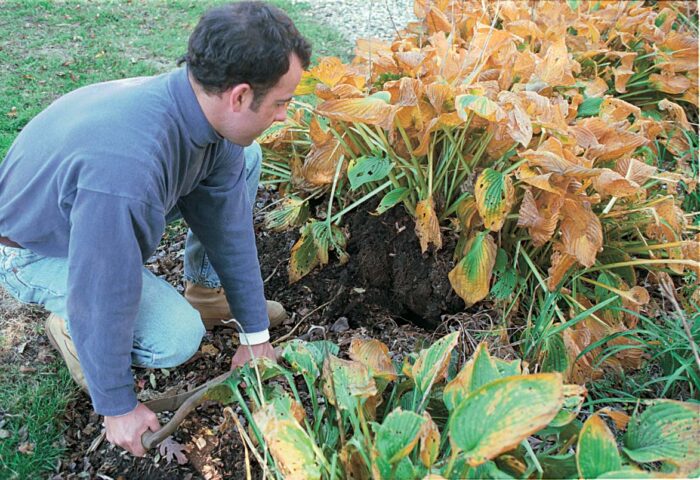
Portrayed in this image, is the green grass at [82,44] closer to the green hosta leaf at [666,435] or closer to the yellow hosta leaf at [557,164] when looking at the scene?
the yellow hosta leaf at [557,164]

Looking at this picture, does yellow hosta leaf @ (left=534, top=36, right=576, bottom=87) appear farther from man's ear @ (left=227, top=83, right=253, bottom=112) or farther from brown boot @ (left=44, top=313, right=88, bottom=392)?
brown boot @ (left=44, top=313, right=88, bottom=392)

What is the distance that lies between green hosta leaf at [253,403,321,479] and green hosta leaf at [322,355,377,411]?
14 cm

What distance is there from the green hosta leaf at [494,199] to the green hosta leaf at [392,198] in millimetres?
303

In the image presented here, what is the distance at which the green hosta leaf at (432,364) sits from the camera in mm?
1596

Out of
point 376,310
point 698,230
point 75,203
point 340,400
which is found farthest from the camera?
point 698,230

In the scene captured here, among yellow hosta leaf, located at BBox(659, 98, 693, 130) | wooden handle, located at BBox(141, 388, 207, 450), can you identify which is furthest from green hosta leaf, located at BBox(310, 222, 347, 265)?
yellow hosta leaf, located at BBox(659, 98, 693, 130)

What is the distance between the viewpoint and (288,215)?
2.54m

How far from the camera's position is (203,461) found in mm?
1834

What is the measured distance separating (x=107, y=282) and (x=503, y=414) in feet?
2.99

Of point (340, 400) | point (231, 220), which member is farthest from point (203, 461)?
point (231, 220)

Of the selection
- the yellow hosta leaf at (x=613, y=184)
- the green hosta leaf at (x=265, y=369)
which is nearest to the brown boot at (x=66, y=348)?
the green hosta leaf at (x=265, y=369)

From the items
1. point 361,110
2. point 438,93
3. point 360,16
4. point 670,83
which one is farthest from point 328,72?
point 360,16

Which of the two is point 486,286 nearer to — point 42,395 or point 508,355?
point 508,355

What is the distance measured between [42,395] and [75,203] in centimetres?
83
